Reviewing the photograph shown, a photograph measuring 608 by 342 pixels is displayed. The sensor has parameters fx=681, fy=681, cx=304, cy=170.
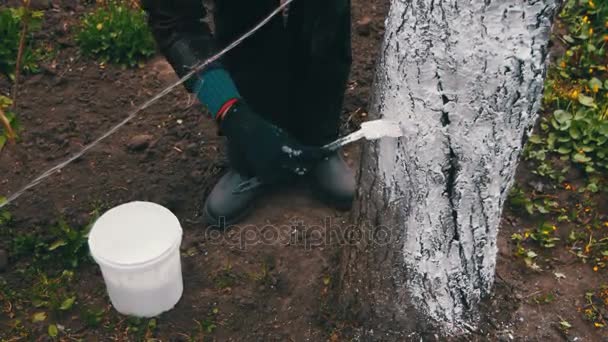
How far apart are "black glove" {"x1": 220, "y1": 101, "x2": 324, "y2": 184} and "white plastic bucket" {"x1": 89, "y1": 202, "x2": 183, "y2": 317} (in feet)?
1.11

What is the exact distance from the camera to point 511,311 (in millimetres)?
2086

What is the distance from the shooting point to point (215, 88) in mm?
1983

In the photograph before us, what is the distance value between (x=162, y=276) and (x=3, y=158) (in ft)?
3.27

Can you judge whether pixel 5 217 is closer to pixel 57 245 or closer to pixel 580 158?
pixel 57 245

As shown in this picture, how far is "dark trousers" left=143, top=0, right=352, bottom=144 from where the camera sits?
6.59 ft

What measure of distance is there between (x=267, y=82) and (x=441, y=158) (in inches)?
37.9

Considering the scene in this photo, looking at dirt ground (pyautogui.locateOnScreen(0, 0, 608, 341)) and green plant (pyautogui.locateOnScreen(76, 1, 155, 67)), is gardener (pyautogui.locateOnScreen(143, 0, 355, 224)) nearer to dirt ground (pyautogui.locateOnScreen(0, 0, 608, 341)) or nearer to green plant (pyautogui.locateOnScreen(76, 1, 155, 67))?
dirt ground (pyautogui.locateOnScreen(0, 0, 608, 341))

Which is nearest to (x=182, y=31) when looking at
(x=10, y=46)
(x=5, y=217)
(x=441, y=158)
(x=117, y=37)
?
(x=441, y=158)

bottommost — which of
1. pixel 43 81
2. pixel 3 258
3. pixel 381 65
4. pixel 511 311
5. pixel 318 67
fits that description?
pixel 511 311

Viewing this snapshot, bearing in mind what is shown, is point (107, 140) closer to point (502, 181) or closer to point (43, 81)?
point (43, 81)

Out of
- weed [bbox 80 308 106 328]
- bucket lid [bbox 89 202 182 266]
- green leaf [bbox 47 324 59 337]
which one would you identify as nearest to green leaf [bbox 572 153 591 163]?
bucket lid [bbox 89 202 182 266]

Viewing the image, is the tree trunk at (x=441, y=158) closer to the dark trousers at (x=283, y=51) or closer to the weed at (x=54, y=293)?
the dark trousers at (x=283, y=51)

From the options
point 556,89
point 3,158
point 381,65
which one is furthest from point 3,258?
point 556,89

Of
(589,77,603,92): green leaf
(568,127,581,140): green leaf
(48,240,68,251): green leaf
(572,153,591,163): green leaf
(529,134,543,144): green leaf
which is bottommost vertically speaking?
(572,153,591,163): green leaf
